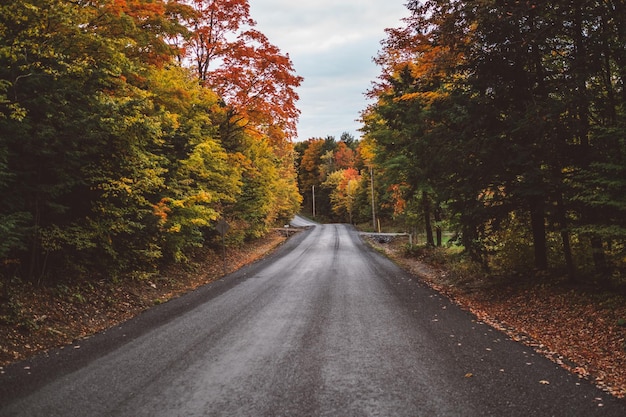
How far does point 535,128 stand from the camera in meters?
8.22

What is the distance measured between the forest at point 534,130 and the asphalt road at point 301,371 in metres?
3.09

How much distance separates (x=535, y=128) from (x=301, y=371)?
6765mm

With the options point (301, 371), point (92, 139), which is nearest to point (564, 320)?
point (301, 371)

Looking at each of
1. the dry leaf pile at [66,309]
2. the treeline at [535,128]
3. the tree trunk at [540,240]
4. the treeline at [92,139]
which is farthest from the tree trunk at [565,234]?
the dry leaf pile at [66,309]

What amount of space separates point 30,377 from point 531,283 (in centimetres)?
1053

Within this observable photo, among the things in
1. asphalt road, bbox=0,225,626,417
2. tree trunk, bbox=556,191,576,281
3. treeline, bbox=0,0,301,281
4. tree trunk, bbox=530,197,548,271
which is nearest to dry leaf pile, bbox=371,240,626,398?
tree trunk, bbox=556,191,576,281

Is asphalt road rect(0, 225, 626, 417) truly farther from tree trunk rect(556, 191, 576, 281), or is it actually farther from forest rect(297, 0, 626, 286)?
forest rect(297, 0, 626, 286)

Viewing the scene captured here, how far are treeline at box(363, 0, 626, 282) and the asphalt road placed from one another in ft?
10.2

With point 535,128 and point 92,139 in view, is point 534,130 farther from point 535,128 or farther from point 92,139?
point 92,139

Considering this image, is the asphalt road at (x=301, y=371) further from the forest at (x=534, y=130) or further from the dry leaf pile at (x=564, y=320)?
the forest at (x=534, y=130)

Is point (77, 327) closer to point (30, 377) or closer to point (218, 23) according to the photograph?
point (30, 377)

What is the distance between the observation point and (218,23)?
62.1 feet

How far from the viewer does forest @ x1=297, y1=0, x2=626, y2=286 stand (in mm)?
7812

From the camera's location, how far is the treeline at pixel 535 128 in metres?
7.80
